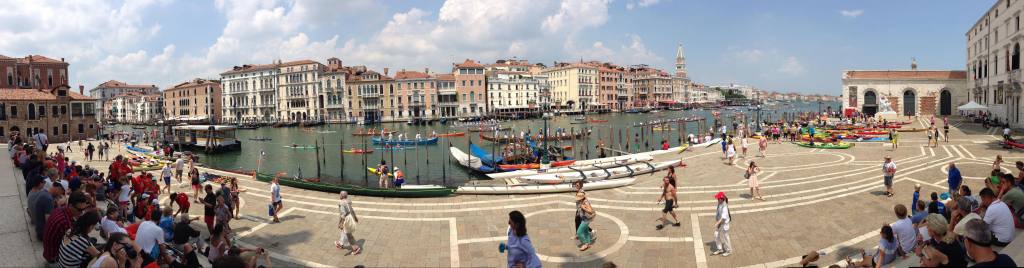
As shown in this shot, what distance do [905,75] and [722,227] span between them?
57317 millimetres

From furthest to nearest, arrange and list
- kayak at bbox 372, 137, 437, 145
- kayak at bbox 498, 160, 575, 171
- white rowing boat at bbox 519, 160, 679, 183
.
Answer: kayak at bbox 372, 137, 437, 145 < kayak at bbox 498, 160, 575, 171 < white rowing boat at bbox 519, 160, 679, 183

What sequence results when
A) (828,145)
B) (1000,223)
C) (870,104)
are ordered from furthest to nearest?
(870,104), (828,145), (1000,223)

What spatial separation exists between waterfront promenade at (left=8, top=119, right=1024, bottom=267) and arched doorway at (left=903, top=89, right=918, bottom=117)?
40.8m

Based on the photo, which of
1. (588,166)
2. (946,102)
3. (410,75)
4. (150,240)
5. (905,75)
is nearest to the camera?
(150,240)

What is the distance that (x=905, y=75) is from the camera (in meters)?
52.6

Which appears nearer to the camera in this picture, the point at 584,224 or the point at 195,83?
the point at 584,224

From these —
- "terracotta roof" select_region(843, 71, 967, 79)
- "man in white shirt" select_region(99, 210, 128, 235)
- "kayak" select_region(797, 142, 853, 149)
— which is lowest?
"kayak" select_region(797, 142, 853, 149)

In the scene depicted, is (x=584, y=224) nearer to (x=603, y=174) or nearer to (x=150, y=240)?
(x=150, y=240)

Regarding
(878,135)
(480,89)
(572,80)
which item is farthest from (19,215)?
(572,80)

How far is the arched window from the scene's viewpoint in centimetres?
3143

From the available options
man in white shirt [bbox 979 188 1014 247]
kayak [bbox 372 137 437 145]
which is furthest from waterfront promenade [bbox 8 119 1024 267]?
kayak [bbox 372 137 437 145]

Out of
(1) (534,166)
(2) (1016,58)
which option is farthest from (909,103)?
(1) (534,166)

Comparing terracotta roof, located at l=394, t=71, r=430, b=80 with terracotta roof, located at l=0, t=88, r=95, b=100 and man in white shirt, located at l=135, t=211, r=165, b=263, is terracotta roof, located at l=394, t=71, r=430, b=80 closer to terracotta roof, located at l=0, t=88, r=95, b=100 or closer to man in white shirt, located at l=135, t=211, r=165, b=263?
terracotta roof, located at l=0, t=88, r=95, b=100

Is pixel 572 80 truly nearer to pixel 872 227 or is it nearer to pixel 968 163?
pixel 968 163
